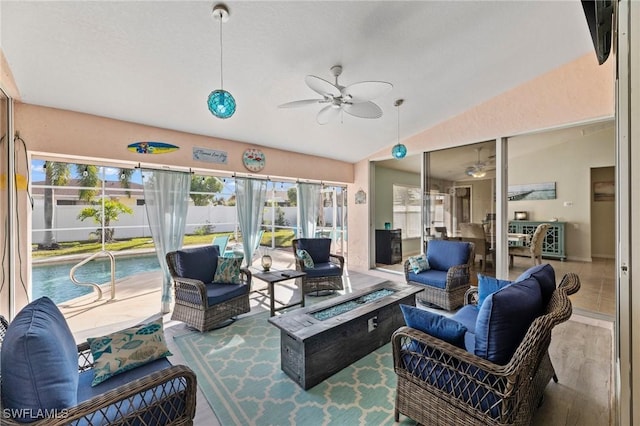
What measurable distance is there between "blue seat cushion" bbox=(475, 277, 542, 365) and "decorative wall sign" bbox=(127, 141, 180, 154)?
4.05 meters

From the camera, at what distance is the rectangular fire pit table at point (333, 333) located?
212cm

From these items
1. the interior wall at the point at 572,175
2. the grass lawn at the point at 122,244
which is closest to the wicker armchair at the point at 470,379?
the grass lawn at the point at 122,244

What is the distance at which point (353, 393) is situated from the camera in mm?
2066

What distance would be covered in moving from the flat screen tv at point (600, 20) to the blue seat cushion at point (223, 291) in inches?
153

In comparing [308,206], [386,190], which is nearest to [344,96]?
[308,206]

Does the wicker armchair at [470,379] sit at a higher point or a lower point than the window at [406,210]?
lower

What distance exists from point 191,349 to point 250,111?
9.49ft

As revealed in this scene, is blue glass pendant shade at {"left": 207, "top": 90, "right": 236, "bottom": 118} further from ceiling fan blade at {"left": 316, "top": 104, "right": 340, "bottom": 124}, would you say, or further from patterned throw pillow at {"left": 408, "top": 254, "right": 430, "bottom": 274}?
patterned throw pillow at {"left": 408, "top": 254, "right": 430, "bottom": 274}

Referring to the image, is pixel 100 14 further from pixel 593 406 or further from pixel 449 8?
pixel 593 406

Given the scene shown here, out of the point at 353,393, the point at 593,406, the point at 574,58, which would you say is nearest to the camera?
the point at 593,406

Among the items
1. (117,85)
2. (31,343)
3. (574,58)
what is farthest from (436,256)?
(117,85)

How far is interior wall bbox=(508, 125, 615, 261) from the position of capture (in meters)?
6.39

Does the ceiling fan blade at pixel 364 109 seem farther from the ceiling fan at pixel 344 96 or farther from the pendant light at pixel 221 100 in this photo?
the pendant light at pixel 221 100

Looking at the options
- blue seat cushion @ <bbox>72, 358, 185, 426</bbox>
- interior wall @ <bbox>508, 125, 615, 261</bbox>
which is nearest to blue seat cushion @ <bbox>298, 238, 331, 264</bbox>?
blue seat cushion @ <bbox>72, 358, 185, 426</bbox>
